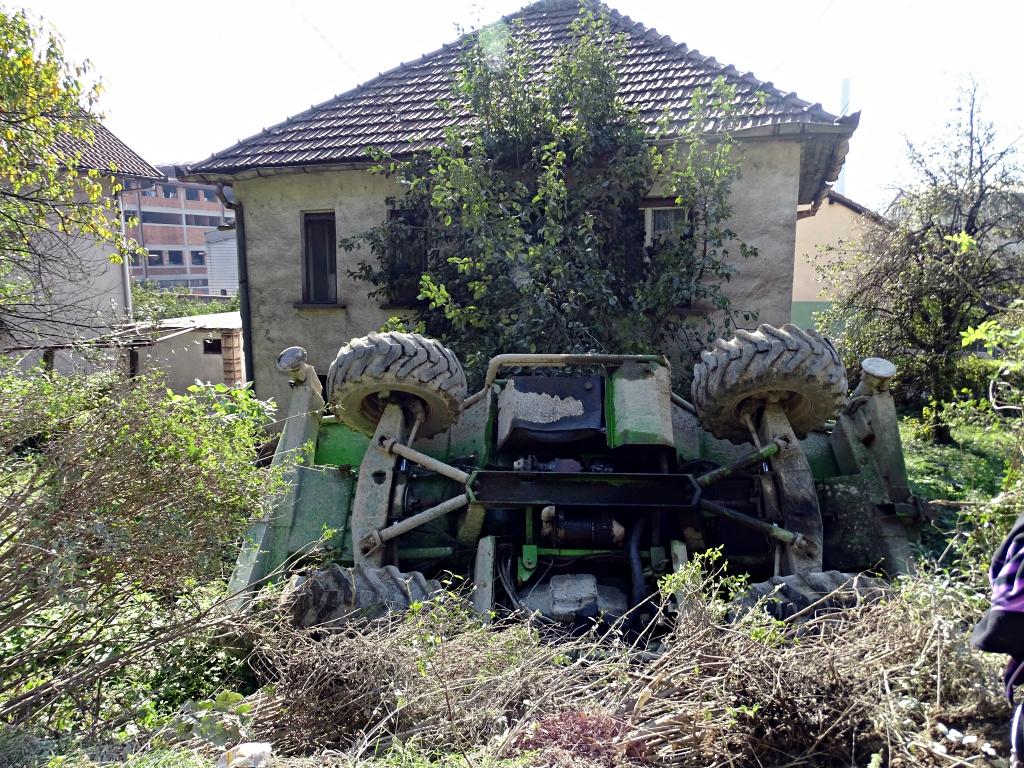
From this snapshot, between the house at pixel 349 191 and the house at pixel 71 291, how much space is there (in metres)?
1.70

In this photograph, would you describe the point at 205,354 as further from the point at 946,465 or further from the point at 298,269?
the point at 946,465

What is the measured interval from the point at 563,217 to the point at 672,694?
596cm

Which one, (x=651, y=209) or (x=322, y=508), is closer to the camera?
(x=322, y=508)

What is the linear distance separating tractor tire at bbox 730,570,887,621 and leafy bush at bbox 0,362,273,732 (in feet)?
7.66

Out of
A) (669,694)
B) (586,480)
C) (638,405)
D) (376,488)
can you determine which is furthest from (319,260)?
(669,694)

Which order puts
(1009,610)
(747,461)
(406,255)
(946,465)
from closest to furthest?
(1009,610) → (747,461) → (946,465) → (406,255)

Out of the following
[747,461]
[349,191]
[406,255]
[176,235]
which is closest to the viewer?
[747,461]

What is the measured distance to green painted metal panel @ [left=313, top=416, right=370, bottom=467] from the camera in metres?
4.91

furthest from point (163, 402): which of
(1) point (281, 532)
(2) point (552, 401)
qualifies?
(2) point (552, 401)

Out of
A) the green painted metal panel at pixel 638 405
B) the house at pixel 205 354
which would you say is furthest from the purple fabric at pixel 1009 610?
the house at pixel 205 354

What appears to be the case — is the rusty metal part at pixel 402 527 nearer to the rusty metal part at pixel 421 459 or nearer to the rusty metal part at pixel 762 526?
the rusty metal part at pixel 421 459

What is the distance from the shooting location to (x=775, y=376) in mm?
4059

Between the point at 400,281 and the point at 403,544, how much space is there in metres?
5.71

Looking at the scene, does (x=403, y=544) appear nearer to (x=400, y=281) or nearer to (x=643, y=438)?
(x=643, y=438)
